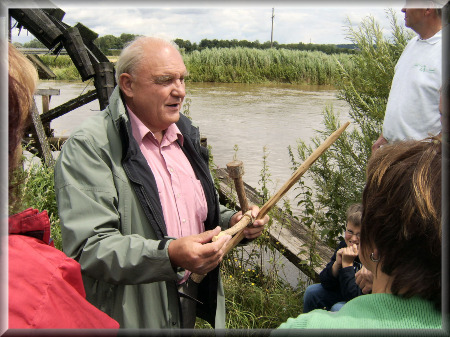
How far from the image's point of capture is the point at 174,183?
226 cm

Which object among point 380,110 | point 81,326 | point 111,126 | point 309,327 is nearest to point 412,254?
point 309,327

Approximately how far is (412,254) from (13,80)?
109cm

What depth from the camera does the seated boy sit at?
8.47 feet

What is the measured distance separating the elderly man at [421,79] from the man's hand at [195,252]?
57.9 inches

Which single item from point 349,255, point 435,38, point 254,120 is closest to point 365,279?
point 349,255

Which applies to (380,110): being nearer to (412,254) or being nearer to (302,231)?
(302,231)

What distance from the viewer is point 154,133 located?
7.88 ft

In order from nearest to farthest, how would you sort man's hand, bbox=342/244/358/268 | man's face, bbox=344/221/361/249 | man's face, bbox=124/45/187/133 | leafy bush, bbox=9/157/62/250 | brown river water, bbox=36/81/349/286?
man's face, bbox=124/45/187/133 → man's hand, bbox=342/244/358/268 → man's face, bbox=344/221/361/249 → leafy bush, bbox=9/157/62/250 → brown river water, bbox=36/81/349/286

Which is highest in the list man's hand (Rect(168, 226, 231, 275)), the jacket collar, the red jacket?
the jacket collar

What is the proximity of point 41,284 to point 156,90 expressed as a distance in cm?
140

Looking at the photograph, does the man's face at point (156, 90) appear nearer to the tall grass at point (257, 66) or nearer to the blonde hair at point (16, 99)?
the blonde hair at point (16, 99)

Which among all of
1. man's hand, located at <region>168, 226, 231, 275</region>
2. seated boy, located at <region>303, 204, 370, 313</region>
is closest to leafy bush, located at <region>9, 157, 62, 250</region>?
seated boy, located at <region>303, 204, 370, 313</region>

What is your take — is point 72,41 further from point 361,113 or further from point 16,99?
point 16,99

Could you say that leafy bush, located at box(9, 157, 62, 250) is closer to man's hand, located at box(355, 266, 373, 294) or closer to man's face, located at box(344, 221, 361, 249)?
man's face, located at box(344, 221, 361, 249)
